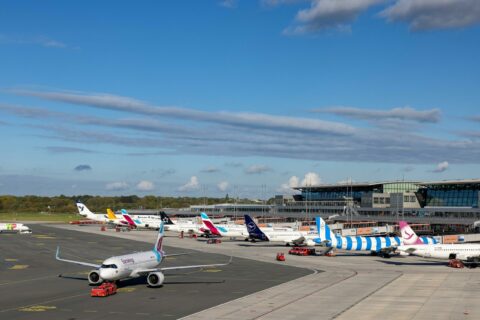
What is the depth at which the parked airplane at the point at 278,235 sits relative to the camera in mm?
118787

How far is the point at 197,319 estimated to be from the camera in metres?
43.8

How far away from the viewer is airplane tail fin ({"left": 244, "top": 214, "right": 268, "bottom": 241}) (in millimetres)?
125062

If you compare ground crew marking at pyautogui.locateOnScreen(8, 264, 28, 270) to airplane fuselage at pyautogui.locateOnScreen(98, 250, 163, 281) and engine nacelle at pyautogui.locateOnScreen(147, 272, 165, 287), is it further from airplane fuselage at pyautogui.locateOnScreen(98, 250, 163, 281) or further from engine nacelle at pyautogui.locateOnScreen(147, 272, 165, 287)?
engine nacelle at pyautogui.locateOnScreen(147, 272, 165, 287)

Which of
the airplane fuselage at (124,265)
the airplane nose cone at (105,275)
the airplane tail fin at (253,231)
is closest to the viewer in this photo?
the airplane nose cone at (105,275)

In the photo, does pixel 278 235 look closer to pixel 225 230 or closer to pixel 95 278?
pixel 225 230

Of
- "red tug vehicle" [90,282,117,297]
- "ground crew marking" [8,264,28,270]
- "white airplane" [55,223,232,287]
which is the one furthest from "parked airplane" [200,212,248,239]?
"red tug vehicle" [90,282,117,297]

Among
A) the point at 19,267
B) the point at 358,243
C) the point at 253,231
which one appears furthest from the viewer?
the point at 253,231

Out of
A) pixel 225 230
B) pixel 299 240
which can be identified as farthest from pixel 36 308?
pixel 225 230

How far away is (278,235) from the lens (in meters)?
123

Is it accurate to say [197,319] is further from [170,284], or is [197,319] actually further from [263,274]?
[263,274]

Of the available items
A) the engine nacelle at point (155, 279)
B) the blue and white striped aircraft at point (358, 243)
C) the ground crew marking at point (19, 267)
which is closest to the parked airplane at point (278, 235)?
the blue and white striped aircraft at point (358, 243)


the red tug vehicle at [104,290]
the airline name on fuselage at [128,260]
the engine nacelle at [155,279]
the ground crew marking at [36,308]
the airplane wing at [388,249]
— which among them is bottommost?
the ground crew marking at [36,308]

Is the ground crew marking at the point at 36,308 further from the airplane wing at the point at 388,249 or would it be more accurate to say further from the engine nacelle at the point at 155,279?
the airplane wing at the point at 388,249

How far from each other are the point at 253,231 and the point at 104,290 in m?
→ 74.3
